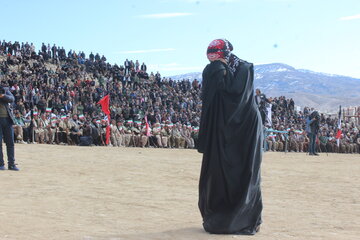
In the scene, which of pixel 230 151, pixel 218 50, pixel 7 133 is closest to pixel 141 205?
pixel 230 151

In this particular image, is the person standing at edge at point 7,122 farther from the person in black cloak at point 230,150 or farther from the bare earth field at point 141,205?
the person in black cloak at point 230,150

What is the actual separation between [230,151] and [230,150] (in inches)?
0.4

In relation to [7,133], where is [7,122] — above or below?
above

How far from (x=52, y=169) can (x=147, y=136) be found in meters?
16.1

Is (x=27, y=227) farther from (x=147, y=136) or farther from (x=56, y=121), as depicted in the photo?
(x=147, y=136)

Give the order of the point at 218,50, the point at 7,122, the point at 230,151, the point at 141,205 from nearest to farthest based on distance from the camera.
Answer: the point at 230,151 < the point at 218,50 < the point at 141,205 < the point at 7,122

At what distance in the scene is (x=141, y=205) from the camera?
23.7 ft

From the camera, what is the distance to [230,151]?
18.2ft

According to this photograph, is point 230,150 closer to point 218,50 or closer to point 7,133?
point 218,50

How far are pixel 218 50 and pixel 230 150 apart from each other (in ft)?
3.66

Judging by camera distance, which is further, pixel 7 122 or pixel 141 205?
pixel 7 122

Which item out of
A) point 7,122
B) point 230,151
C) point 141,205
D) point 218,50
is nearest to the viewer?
point 230,151

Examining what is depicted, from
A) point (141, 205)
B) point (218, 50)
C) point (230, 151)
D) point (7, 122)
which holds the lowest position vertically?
point (141, 205)

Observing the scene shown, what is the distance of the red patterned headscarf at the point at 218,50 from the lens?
5.75 m
